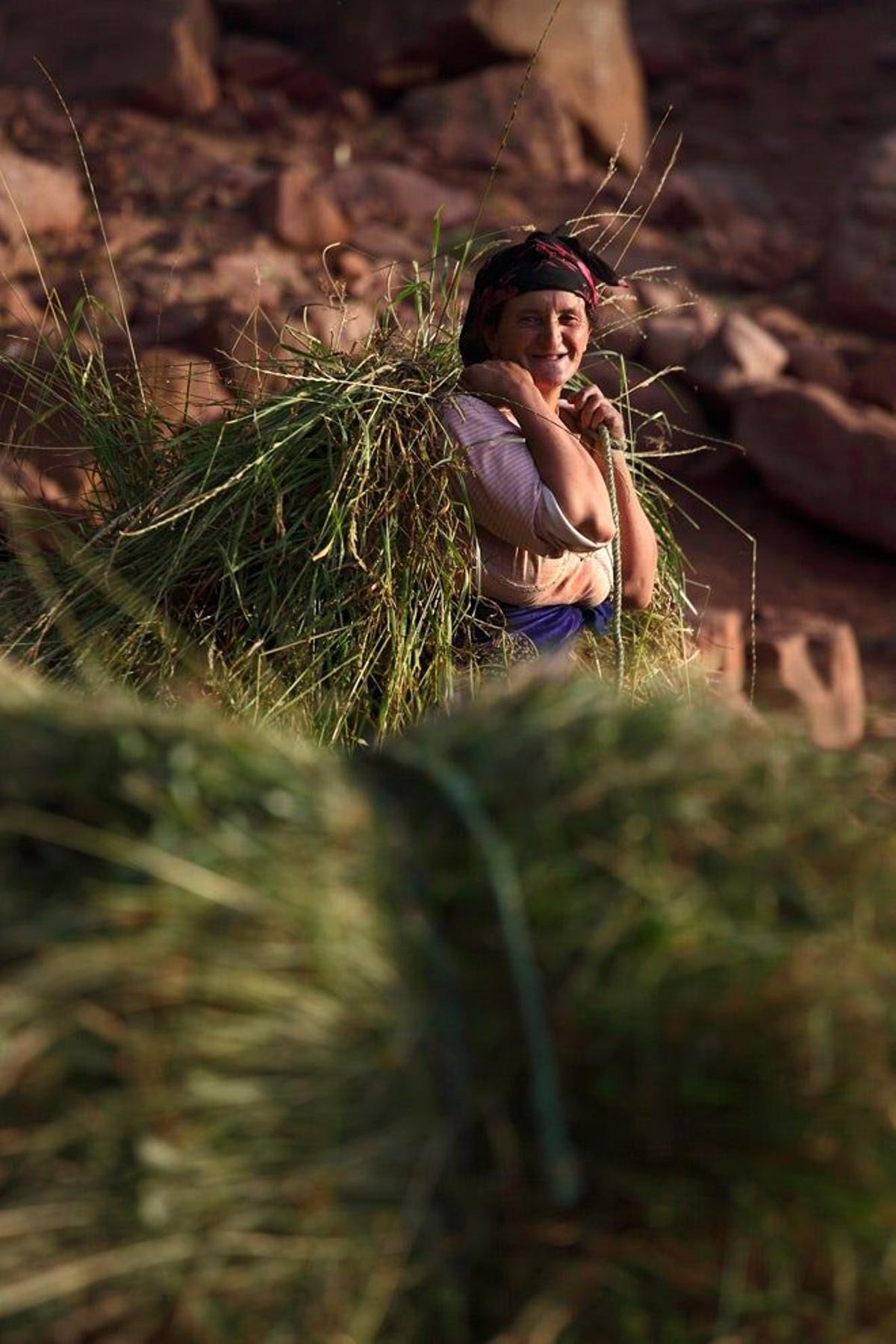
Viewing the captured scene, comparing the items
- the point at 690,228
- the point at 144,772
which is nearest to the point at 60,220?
the point at 690,228

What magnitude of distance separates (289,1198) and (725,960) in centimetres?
31

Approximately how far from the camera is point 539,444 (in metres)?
2.43

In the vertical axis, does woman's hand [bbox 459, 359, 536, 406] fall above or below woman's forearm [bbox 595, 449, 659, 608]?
above

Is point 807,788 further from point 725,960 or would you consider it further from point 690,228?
point 690,228

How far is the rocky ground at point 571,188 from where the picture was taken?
5562 millimetres

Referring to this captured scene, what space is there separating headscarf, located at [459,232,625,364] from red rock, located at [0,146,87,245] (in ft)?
12.3

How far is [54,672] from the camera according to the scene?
8.22 feet

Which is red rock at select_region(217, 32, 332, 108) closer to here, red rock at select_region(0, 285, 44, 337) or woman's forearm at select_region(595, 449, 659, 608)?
red rock at select_region(0, 285, 44, 337)

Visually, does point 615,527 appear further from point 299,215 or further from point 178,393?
point 299,215

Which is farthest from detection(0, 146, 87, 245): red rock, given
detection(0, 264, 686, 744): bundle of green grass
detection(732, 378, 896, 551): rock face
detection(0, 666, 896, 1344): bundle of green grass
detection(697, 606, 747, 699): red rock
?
detection(0, 666, 896, 1344): bundle of green grass

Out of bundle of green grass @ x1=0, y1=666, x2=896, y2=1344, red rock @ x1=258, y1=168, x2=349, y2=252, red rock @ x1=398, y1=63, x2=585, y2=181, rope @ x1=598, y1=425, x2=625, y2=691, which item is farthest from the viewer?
red rock @ x1=398, y1=63, x2=585, y2=181

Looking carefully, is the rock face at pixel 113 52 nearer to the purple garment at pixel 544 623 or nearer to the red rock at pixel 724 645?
the red rock at pixel 724 645

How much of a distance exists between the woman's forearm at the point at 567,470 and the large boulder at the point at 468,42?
6.17m

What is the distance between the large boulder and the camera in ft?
27.3
